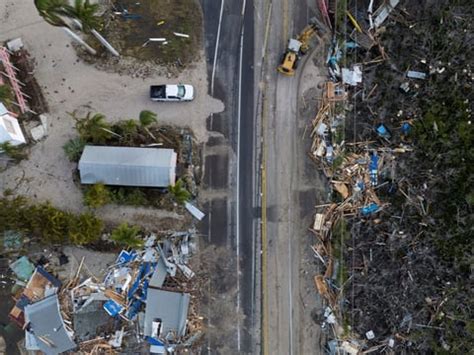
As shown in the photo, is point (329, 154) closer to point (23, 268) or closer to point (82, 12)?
point (82, 12)

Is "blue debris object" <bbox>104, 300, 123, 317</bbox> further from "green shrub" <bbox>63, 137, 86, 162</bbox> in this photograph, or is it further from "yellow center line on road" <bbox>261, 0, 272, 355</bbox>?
"green shrub" <bbox>63, 137, 86, 162</bbox>

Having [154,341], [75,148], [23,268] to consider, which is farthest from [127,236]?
[23,268]

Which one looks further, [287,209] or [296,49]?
[287,209]

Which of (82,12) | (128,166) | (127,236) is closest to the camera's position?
(82,12)

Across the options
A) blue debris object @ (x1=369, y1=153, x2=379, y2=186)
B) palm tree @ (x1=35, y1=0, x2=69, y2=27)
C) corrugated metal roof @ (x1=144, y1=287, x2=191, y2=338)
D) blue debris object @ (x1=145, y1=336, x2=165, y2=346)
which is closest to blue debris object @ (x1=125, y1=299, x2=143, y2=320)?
corrugated metal roof @ (x1=144, y1=287, x2=191, y2=338)

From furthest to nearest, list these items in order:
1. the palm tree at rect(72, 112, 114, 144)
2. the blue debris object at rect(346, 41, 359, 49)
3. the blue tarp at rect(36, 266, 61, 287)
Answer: the blue debris object at rect(346, 41, 359, 49) → the blue tarp at rect(36, 266, 61, 287) → the palm tree at rect(72, 112, 114, 144)

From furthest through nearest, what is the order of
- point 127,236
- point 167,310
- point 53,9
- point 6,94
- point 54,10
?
point 167,310, point 6,94, point 127,236, point 54,10, point 53,9

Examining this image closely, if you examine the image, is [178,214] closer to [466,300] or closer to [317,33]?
[317,33]

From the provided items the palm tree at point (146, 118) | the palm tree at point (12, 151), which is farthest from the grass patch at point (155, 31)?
the palm tree at point (12, 151)
